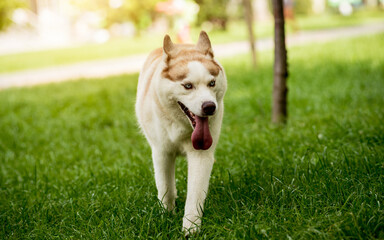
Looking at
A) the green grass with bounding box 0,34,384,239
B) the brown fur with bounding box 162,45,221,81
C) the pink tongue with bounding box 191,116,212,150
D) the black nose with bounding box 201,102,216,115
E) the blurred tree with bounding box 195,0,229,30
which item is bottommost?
the blurred tree with bounding box 195,0,229,30

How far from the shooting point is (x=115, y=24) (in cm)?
2870

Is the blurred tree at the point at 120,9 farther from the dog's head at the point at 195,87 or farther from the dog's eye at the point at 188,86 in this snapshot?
the dog's eye at the point at 188,86

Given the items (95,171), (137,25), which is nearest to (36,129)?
(95,171)

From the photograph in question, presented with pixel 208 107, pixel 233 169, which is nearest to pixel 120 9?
pixel 233 169

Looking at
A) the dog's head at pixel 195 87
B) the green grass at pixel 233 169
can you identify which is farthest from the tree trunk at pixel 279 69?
the dog's head at pixel 195 87

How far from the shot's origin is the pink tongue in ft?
9.07

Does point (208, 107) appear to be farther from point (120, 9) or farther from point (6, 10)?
point (120, 9)

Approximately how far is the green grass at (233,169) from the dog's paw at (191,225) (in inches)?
2.5

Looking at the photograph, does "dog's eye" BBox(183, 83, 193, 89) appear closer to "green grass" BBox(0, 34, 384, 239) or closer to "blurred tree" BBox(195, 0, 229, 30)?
"green grass" BBox(0, 34, 384, 239)

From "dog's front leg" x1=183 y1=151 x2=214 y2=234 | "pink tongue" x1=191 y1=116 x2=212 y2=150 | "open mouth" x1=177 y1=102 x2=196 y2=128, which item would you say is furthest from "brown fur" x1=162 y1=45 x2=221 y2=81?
"dog's front leg" x1=183 y1=151 x2=214 y2=234

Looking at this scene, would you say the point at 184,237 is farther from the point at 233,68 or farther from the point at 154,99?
the point at 233,68

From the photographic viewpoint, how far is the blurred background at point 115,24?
18344 millimetres

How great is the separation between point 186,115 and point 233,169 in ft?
3.81

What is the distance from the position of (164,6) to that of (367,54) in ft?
18.6
